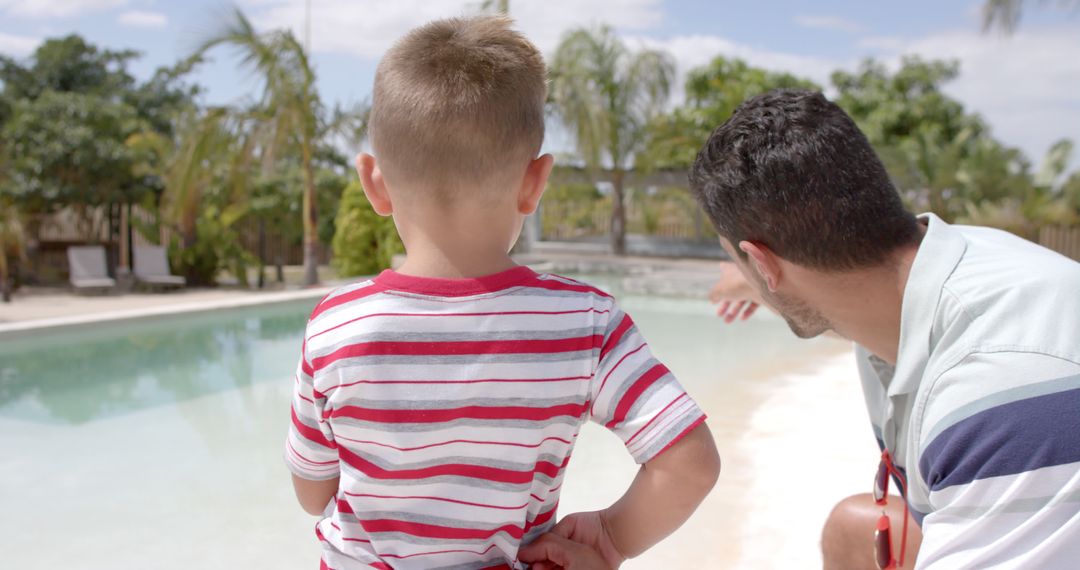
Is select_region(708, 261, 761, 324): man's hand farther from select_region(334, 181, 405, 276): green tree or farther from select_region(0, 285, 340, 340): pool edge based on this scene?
select_region(334, 181, 405, 276): green tree

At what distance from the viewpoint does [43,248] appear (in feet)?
47.5

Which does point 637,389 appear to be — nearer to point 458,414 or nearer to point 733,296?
point 458,414

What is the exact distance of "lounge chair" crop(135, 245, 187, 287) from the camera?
1250 centimetres

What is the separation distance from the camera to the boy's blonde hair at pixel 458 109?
105cm

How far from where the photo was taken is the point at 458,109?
3.43ft

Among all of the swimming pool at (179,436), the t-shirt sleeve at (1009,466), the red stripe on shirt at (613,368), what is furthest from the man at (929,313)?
the swimming pool at (179,436)

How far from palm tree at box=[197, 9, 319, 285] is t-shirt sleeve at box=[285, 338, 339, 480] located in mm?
12012

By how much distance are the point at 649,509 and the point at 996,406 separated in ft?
1.43

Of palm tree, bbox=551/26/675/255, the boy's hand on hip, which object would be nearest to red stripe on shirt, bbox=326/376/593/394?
the boy's hand on hip

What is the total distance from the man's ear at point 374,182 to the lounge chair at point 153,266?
1239 centimetres

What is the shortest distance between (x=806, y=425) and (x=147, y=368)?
230 inches

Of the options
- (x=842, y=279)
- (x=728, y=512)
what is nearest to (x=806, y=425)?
(x=728, y=512)

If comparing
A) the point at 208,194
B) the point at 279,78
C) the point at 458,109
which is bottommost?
the point at 208,194

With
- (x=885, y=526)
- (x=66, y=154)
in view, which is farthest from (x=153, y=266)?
(x=885, y=526)
